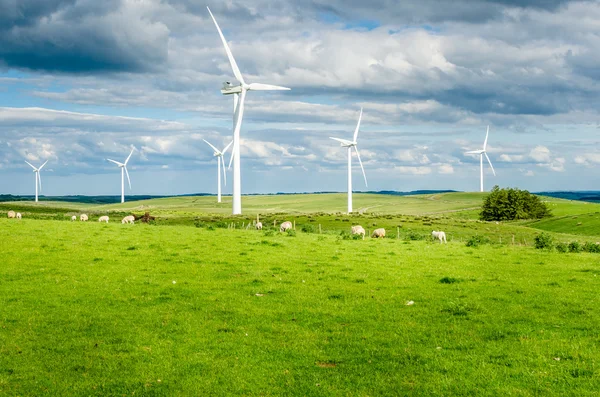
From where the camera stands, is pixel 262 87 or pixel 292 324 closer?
pixel 292 324

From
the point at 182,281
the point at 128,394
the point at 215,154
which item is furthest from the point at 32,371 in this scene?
the point at 215,154

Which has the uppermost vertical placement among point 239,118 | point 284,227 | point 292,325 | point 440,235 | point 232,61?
point 232,61

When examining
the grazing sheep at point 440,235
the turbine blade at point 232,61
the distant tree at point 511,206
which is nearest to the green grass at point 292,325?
the grazing sheep at point 440,235

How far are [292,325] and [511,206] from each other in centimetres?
12187

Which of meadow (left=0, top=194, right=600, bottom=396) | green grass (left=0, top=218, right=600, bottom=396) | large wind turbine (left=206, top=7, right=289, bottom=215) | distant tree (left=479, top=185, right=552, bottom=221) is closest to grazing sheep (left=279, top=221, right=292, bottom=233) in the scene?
meadow (left=0, top=194, right=600, bottom=396)

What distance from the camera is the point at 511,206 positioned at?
12875cm

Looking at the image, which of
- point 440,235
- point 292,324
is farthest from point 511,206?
point 292,324

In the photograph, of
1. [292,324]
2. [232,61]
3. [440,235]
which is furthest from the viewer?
[232,61]

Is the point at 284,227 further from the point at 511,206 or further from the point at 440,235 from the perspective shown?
the point at 511,206

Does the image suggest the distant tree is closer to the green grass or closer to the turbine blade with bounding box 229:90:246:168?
the turbine blade with bounding box 229:90:246:168

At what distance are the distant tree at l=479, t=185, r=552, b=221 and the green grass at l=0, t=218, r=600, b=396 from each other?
10454cm

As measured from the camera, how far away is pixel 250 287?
67.8ft

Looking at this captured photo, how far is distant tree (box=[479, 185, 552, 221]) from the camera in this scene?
128 m

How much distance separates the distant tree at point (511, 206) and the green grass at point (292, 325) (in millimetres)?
104545
